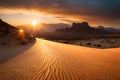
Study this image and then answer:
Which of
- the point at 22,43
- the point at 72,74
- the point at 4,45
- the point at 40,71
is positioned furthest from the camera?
the point at 22,43

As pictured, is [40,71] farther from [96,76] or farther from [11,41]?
[11,41]

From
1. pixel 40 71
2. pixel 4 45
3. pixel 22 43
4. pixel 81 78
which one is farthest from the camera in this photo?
pixel 22 43

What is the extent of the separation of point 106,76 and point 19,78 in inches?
168

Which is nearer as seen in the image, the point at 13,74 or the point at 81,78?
the point at 81,78

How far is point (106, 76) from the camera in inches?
319

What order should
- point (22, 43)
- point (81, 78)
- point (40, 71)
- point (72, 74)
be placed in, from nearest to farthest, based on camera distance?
point (81, 78) → point (72, 74) → point (40, 71) → point (22, 43)

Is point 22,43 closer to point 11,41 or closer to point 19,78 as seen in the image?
point 11,41

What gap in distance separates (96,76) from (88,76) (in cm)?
41

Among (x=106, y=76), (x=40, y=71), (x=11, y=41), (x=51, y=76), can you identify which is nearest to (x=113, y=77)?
(x=106, y=76)

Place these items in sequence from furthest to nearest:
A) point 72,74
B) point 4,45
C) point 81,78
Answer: point 4,45
point 72,74
point 81,78

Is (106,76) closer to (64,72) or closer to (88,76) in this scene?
(88,76)

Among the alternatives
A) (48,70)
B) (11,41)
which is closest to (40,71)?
(48,70)

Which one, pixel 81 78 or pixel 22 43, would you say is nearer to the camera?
pixel 81 78

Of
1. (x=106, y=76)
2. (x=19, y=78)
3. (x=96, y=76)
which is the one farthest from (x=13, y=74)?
(x=106, y=76)
